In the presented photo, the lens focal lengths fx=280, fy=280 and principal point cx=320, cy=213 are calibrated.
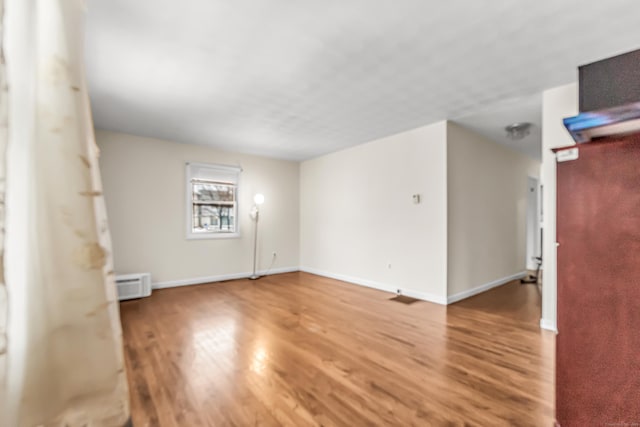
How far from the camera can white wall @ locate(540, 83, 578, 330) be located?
289 cm

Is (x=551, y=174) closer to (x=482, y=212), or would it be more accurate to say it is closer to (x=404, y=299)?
(x=482, y=212)

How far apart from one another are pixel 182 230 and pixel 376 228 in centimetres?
349

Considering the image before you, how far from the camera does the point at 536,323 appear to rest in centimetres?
314

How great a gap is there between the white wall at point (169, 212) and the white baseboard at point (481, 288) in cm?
361

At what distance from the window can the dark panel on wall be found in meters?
5.27

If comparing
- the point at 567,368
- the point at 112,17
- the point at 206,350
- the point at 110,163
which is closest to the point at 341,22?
the point at 112,17

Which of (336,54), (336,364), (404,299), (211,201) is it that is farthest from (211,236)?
(336,54)

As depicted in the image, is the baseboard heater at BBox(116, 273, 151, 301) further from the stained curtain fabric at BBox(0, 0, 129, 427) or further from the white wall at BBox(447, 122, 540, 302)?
the white wall at BBox(447, 122, 540, 302)

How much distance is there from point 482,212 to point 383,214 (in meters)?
1.56

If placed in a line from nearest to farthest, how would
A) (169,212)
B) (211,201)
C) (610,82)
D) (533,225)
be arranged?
(610,82) < (169,212) < (211,201) < (533,225)

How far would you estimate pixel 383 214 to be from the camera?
4.73m

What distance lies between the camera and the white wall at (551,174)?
114 inches

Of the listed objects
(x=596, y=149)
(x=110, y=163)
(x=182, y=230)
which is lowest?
(x=182, y=230)

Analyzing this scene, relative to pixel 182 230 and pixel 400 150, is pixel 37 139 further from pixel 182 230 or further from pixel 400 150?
pixel 182 230
